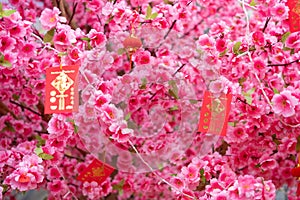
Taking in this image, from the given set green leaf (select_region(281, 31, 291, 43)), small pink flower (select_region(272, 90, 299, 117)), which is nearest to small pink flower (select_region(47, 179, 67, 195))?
small pink flower (select_region(272, 90, 299, 117))

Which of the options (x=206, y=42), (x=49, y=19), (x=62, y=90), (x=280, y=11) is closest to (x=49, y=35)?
(x=49, y=19)

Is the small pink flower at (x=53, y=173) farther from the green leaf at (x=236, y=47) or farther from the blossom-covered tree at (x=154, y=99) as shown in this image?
the green leaf at (x=236, y=47)

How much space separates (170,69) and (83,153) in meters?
0.88

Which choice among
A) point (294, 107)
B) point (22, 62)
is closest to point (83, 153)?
point (22, 62)

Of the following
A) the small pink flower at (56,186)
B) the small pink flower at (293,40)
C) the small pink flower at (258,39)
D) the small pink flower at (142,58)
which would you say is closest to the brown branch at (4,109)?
the small pink flower at (56,186)

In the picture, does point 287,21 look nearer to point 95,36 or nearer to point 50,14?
point 95,36

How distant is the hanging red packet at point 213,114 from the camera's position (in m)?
1.42

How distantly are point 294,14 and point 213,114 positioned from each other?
0.47m

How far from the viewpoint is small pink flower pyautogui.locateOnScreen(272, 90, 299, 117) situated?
4.87 feet

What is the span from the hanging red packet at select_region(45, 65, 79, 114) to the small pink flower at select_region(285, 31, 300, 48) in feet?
2.40

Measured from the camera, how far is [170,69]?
A: 1.44 m

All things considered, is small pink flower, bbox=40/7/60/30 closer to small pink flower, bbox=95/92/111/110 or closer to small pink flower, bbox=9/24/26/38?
small pink flower, bbox=9/24/26/38

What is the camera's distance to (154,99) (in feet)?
5.32

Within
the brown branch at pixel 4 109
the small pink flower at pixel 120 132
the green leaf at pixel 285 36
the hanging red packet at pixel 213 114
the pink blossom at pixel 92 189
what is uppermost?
the green leaf at pixel 285 36
